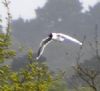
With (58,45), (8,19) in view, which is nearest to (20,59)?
(58,45)

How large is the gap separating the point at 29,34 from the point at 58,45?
35.8ft

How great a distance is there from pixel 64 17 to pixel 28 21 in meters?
6.89

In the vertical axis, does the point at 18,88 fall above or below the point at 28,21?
below

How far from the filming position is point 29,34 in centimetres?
7356

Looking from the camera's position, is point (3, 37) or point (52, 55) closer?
point (3, 37)

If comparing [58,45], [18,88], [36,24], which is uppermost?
[36,24]

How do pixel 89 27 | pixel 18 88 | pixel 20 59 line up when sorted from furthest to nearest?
pixel 89 27 → pixel 20 59 → pixel 18 88

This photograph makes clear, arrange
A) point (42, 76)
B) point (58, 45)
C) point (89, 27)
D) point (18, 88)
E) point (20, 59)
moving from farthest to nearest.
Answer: point (89, 27), point (58, 45), point (20, 59), point (42, 76), point (18, 88)

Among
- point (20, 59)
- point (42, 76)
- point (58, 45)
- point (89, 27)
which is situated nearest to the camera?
point (42, 76)

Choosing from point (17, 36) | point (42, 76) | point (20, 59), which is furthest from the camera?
point (17, 36)

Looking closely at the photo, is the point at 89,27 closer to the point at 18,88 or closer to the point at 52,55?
the point at 52,55

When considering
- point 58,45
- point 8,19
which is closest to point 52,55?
point 58,45

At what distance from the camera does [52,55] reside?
64188 mm

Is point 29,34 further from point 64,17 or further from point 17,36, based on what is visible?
point 64,17
